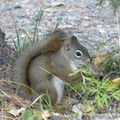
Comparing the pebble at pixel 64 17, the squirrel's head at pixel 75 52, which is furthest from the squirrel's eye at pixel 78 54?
the pebble at pixel 64 17

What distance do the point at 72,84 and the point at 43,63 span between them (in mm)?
272

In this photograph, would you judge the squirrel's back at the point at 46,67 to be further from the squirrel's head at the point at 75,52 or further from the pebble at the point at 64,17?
the pebble at the point at 64,17

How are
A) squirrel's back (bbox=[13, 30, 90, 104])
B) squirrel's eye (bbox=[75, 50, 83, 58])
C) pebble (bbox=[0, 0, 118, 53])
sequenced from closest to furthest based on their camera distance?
squirrel's back (bbox=[13, 30, 90, 104]) < squirrel's eye (bbox=[75, 50, 83, 58]) < pebble (bbox=[0, 0, 118, 53])

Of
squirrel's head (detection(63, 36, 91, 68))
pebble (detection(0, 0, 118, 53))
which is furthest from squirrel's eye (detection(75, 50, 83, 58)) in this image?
pebble (detection(0, 0, 118, 53))

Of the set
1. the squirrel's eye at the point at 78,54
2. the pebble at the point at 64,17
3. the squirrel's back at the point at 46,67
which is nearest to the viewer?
the squirrel's back at the point at 46,67

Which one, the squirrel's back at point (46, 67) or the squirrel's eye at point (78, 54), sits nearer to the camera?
the squirrel's back at point (46, 67)

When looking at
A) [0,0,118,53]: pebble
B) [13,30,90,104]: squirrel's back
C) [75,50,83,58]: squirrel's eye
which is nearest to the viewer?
[13,30,90,104]: squirrel's back

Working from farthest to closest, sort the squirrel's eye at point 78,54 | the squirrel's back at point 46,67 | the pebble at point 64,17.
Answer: the pebble at point 64,17 → the squirrel's eye at point 78,54 → the squirrel's back at point 46,67

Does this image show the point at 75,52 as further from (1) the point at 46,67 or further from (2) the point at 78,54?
(1) the point at 46,67

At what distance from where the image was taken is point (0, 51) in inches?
184

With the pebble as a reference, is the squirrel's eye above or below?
above

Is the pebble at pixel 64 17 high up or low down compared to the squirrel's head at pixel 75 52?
down

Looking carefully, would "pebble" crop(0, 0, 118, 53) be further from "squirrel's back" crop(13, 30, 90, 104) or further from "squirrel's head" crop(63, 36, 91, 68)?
"squirrel's back" crop(13, 30, 90, 104)

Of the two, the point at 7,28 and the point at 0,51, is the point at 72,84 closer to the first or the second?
the point at 0,51
